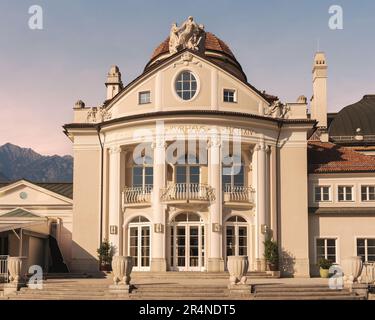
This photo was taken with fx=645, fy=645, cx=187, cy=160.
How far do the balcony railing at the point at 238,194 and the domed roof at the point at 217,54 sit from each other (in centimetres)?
868

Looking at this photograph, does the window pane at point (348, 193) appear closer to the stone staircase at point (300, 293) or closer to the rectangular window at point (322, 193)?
the rectangular window at point (322, 193)

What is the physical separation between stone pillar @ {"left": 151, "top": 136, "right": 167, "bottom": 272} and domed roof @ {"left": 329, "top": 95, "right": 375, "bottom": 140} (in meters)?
22.7

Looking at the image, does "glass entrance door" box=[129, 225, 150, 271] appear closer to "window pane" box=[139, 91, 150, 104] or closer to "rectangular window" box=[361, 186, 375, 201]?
"window pane" box=[139, 91, 150, 104]

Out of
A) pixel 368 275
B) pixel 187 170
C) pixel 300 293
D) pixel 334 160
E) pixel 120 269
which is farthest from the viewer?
pixel 334 160

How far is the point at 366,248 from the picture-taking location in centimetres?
3341

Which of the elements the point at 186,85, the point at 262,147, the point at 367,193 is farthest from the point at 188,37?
the point at 367,193

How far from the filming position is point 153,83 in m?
33.2

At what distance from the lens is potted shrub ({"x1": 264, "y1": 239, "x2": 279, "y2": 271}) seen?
31891 mm

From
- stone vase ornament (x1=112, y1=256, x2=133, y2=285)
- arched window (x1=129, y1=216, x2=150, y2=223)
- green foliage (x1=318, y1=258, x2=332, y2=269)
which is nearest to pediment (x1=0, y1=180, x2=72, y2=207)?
arched window (x1=129, y1=216, x2=150, y2=223)

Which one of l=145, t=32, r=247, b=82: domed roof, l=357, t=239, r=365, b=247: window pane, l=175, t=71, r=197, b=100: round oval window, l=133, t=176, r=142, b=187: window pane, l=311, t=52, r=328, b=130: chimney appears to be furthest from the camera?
l=311, t=52, r=328, b=130: chimney

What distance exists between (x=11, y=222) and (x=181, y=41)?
12.9m

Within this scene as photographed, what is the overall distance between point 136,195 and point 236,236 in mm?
5485

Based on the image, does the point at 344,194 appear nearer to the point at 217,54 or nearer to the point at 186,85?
the point at 186,85
